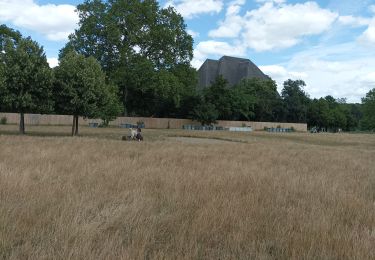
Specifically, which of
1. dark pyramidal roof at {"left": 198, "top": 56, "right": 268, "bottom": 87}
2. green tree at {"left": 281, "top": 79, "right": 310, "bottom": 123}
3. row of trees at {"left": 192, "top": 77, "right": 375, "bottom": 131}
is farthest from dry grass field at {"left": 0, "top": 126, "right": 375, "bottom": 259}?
dark pyramidal roof at {"left": 198, "top": 56, "right": 268, "bottom": 87}

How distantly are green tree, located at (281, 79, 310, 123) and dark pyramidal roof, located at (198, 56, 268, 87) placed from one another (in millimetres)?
12900

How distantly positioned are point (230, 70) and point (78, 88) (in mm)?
87080

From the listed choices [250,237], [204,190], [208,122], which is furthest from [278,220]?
[208,122]

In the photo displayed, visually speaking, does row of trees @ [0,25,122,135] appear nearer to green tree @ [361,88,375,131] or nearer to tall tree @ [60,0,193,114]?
tall tree @ [60,0,193,114]

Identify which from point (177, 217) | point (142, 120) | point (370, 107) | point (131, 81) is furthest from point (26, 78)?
point (370, 107)

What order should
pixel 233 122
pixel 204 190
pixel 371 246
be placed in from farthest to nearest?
pixel 233 122 → pixel 204 190 → pixel 371 246

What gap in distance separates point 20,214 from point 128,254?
6.24 feet

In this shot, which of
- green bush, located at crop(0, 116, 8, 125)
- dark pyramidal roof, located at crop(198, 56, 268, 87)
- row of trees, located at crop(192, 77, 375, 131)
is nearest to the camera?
green bush, located at crop(0, 116, 8, 125)

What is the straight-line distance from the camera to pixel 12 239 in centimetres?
427

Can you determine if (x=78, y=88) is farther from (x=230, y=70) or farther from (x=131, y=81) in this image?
(x=230, y=70)

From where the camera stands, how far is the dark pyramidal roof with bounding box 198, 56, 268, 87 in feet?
351

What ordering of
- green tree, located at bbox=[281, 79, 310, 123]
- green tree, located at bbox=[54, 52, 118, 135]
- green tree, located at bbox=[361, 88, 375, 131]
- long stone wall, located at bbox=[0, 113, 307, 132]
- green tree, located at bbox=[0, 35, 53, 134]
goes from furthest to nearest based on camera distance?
green tree, located at bbox=[281, 79, 310, 123] < green tree, located at bbox=[361, 88, 375, 131] < long stone wall, located at bbox=[0, 113, 307, 132] < green tree, located at bbox=[54, 52, 118, 135] < green tree, located at bbox=[0, 35, 53, 134]

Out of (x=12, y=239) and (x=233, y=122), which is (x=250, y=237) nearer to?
(x=12, y=239)

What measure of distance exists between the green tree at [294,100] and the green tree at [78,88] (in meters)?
73.8
